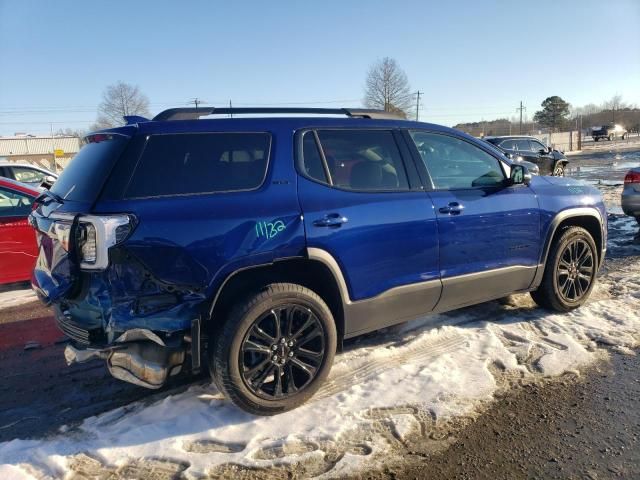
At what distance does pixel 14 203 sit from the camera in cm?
643

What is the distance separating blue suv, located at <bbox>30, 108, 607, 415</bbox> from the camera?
288 cm

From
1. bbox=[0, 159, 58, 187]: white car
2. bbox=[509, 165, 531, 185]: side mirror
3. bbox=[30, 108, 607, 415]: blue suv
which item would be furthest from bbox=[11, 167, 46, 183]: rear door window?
bbox=[509, 165, 531, 185]: side mirror

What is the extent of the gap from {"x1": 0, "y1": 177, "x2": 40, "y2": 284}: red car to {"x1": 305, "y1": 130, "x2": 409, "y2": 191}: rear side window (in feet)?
14.6

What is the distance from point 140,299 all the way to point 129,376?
48cm

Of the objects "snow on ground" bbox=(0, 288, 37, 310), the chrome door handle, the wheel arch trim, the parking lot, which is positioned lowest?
the parking lot

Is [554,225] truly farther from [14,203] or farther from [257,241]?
[14,203]

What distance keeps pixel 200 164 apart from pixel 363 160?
1224 mm

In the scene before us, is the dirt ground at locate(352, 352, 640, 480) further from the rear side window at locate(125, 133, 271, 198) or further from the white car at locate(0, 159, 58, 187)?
the white car at locate(0, 159, 58, 187)

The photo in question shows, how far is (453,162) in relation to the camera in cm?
Result: 421

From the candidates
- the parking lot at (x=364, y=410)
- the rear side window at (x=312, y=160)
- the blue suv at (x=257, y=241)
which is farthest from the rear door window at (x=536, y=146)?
the rear side window at (x=312, y=160)

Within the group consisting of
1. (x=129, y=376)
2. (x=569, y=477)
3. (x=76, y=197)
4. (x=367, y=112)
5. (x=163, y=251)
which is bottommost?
(x=569, y=477)

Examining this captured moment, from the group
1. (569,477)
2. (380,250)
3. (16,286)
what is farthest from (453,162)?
(16,286)

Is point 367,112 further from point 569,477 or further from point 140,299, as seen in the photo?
point 569,477

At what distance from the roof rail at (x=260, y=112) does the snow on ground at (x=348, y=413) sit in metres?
1.89
